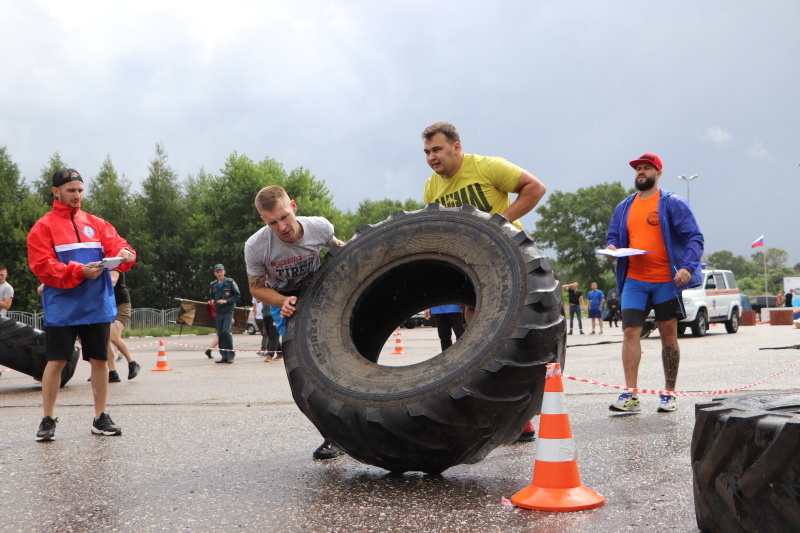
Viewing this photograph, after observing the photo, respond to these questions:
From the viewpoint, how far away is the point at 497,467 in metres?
3.85

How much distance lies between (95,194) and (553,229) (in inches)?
1638

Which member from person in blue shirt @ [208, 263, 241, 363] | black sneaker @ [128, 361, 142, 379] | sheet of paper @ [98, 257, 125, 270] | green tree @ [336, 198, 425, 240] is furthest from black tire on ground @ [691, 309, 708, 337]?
green tree @ [336, 198, 425, 240]

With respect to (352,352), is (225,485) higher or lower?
lower

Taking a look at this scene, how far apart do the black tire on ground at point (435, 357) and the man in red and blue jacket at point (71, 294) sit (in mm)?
1820

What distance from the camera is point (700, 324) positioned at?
61.4 feet

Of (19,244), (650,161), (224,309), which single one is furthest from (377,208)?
(650,161)

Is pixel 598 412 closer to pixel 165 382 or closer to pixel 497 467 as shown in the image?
pixel 497 467

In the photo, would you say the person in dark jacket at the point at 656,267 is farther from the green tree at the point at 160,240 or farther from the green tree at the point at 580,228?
the green tree at the point at 580,228

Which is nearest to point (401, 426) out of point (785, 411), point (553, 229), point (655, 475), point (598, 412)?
point (655, 475)

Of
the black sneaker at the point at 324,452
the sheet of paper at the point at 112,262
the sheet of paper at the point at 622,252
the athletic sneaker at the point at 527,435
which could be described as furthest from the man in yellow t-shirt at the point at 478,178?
the sheet of paper at the point at 112,262

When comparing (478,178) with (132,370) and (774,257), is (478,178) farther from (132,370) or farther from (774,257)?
(774,257)

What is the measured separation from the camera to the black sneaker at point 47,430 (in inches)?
199

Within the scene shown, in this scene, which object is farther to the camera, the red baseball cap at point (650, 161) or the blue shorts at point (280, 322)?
the red baseball cap at point (650, 161)

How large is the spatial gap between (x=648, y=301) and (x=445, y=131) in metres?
2.10
